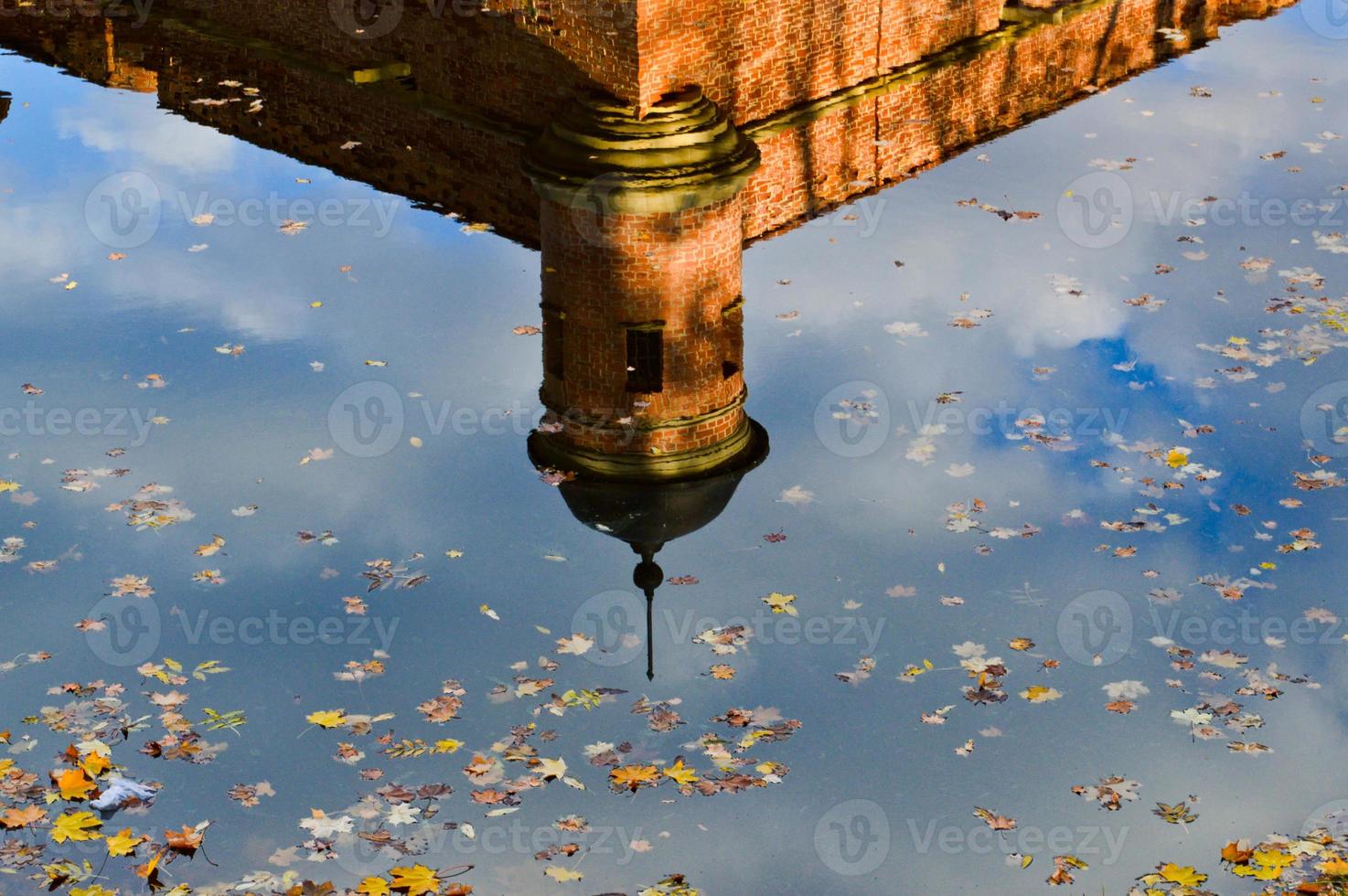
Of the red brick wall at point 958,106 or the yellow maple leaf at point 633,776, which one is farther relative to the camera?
the red brick wall at point 958,106

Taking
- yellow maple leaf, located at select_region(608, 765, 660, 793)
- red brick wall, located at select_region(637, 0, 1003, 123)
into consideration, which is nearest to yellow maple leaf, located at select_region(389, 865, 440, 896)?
yellow maple leaf, located at select_region(608, 765, 660, 793)

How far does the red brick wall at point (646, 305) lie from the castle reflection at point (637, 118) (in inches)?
0.7

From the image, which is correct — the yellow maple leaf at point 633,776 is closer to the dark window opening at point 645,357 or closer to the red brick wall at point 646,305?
the red brick wall at point 646,305

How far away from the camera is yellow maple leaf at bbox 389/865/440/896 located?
862 centimetres

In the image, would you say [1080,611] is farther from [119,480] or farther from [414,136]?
[414,136]

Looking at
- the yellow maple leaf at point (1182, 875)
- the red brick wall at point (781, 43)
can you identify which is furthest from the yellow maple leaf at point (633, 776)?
the red brick wall at point (781, 43)

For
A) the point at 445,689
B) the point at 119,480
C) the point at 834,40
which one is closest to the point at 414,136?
the point at 834,40

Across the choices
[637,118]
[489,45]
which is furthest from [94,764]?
[489,45]

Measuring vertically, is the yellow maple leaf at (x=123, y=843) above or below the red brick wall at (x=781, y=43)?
below

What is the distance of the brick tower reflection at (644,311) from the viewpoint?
1230 cm

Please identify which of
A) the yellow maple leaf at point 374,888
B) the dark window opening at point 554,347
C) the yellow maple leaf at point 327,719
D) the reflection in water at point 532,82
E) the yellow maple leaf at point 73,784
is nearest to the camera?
the yellow maple leaf at point 374,888

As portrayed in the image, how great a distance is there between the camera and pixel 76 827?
896 cm

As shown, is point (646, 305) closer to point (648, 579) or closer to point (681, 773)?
point (648, 579)

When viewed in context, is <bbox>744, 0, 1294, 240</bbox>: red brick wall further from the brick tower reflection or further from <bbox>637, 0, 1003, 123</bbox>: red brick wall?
the brick tower reflection
